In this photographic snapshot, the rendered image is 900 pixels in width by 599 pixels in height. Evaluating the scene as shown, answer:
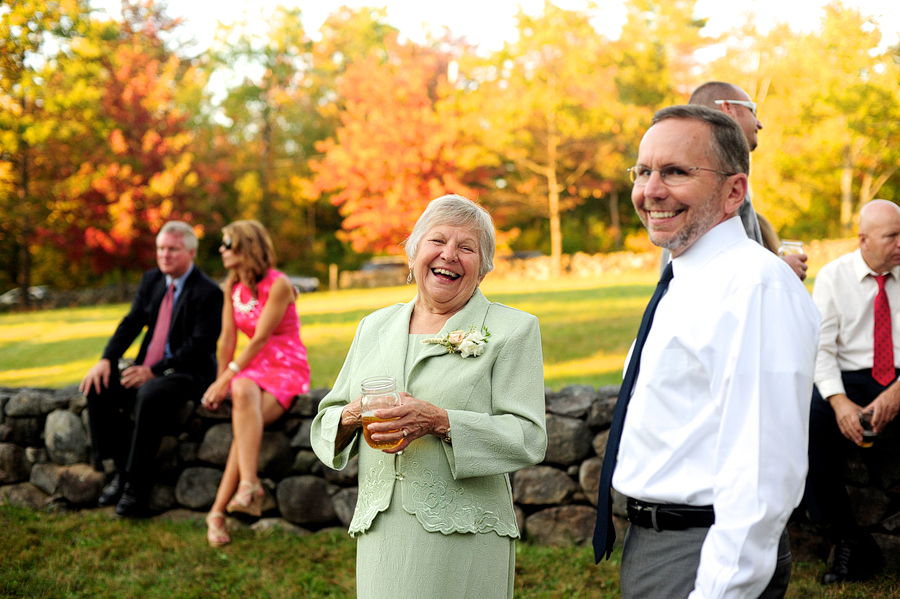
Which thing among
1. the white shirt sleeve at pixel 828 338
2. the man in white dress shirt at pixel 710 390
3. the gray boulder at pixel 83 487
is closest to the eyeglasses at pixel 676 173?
the man in white dress shirt at pixel 710 390

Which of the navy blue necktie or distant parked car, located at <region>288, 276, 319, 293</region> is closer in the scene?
the navy blue necktie

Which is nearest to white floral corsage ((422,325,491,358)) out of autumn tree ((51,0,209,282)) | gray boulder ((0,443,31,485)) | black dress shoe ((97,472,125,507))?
black dress shoe ((97,472,125,507))

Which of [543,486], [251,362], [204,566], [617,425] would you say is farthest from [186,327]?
[617,425]

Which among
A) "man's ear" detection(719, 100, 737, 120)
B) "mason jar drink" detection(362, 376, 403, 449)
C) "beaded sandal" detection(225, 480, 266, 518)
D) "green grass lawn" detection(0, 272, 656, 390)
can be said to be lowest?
"beaded sandal" detection(225, 480, 266, 518)

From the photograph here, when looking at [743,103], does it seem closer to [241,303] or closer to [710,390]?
[710,390]

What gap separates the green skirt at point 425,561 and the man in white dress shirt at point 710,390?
25.2 inches

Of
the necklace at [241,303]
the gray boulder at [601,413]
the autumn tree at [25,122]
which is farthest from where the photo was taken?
the autumn tree at [25,122]

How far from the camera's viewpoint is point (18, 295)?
82.7 ft

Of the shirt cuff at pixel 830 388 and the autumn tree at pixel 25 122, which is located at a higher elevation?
the autumn tree at pixel 25 122

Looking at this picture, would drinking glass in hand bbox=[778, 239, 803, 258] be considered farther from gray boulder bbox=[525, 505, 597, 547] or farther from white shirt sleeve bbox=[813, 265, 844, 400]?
gray boulder bbox=[525, 505, 597, 547]

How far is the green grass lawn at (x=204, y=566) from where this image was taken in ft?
13.8

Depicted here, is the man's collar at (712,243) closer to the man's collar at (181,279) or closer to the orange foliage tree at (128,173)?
the man's collar at (181,279)

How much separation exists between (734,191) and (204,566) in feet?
13.5

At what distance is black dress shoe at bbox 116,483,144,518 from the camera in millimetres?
5273
